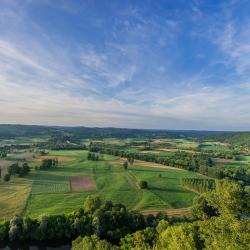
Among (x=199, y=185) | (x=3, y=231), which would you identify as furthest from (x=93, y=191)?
(x=199, y=185)

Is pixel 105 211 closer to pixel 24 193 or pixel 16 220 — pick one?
pixel 16 220

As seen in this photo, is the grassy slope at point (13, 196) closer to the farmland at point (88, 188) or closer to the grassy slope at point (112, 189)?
the farmland at point (88, 188)

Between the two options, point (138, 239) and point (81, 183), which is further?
point (81, 183)

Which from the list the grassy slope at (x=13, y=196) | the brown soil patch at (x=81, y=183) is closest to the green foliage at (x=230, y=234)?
the grassy slope at (x=13, y=196)

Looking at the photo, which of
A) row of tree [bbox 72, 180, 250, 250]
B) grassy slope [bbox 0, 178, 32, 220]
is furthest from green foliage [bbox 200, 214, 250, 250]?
grassy slope [bbox 0, 178, 32, 220]

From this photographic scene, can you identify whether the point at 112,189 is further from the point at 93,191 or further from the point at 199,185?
the point at 199,185

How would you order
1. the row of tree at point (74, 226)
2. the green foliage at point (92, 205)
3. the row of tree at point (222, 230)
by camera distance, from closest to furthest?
the row of tree at point (222, 230) < the row of tree at point (74, 226) < the green foliage at point (92, 205)
